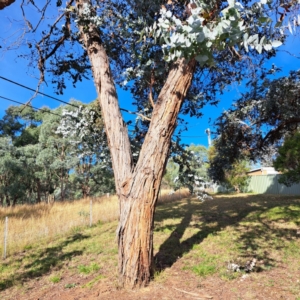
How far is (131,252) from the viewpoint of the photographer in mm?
3273

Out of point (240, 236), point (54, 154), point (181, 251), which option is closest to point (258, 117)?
point (240, 236)

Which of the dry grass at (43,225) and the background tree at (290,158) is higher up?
the background tree at (290,158)

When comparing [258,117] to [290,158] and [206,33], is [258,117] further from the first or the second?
[206,33]

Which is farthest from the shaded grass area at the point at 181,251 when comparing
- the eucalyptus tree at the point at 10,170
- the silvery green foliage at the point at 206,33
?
the eucalyptus tree at the point at 10,170

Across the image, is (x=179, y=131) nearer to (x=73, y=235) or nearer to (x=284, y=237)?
(x=284, y=237)

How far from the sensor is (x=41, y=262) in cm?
514

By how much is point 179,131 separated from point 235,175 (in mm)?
17264

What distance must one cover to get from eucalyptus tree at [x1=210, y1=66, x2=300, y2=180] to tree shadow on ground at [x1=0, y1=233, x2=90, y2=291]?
5.64 meters

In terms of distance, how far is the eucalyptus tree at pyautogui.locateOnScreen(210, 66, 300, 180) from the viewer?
271 inches

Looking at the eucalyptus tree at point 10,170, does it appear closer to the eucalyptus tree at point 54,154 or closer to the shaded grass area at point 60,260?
the eucalyptus tree at point 54,154

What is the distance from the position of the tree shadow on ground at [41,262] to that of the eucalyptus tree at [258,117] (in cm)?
564

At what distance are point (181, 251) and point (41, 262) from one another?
2.80m

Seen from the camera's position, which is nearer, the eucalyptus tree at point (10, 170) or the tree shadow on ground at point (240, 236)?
the tree shadow on ground at point (240, 236)

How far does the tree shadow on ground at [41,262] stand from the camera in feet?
14.1
